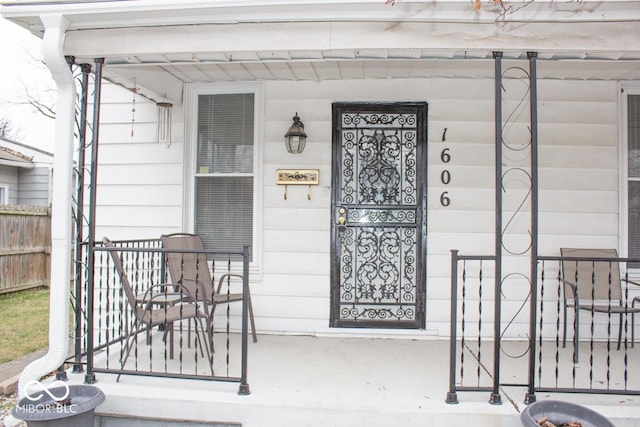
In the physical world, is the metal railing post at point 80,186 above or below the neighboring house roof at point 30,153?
below

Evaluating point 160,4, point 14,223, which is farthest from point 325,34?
point 14,223

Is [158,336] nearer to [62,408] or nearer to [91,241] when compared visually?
[91,241]

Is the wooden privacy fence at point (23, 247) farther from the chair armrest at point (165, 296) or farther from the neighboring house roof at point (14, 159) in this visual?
the chair armrest at point (165, 296)

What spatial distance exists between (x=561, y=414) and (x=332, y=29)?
8.07 feet

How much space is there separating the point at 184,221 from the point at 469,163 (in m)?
2.69

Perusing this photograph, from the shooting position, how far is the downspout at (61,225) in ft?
9.58

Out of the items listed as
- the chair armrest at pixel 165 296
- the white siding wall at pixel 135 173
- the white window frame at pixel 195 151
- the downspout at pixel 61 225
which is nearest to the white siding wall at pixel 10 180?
the white siding wall at pixel 135 173

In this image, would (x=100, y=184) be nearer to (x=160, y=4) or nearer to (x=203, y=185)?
(x=203, y=185)

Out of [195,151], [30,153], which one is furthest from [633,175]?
[30,153]

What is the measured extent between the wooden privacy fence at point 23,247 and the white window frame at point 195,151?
183 inches

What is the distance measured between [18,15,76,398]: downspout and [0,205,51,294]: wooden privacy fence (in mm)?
5243

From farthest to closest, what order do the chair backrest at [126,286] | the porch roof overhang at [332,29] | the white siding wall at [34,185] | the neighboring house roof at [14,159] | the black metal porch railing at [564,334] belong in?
the white siding wall at [34,185] < the neighboring house roof at [14,159] < the black metal porch railing at [564,334] < the chair backrest at [126,286] < the porch roof overhang at [332,29]

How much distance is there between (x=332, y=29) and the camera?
2.75m

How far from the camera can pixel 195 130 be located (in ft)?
14.4
